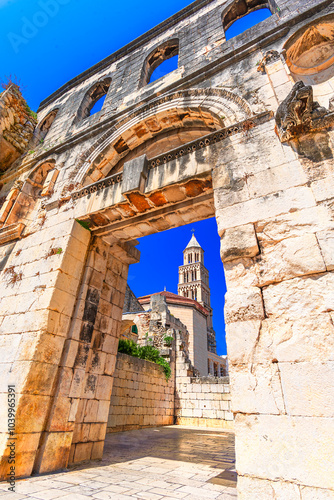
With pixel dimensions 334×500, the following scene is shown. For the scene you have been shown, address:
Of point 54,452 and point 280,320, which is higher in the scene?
point 280,320

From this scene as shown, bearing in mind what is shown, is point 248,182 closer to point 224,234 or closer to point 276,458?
point 224,234

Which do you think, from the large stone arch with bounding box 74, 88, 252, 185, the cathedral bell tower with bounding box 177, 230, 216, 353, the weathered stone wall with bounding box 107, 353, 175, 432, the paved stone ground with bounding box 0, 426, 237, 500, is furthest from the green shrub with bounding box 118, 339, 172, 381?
the cathedral bell tower with bounding box 177, 230, 216, 353

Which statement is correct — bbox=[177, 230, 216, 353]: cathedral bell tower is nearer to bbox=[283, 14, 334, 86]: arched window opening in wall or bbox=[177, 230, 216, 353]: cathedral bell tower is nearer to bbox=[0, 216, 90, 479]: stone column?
bbox=[0, 216, 90, 479]: stone column

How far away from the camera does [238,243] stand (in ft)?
9.09

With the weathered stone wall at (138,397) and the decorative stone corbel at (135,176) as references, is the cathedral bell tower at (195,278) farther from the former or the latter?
the decorative stone corbel at (135,176)

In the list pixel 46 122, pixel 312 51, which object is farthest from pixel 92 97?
pixel 312 51

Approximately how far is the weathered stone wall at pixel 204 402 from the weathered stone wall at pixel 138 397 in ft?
1.41

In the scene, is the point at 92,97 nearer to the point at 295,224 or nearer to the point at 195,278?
the point at 295,224

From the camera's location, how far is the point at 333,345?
2000mm

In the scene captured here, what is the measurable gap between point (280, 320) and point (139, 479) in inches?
98.7

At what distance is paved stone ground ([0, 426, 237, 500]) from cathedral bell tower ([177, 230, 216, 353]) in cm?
4053

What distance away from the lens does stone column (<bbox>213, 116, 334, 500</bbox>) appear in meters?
1.83

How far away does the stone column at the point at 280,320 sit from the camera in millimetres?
1829

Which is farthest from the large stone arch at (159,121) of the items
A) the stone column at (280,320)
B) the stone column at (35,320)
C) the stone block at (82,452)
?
the stone block at (82,452)
